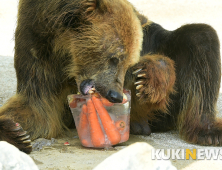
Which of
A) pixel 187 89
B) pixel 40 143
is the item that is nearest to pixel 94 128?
pixel 40 143

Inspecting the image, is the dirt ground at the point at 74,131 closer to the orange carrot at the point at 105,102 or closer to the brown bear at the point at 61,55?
the brown bear at the point at 61,55

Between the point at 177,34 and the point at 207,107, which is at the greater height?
the point at 177,34

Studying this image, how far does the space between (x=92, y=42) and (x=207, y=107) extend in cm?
152

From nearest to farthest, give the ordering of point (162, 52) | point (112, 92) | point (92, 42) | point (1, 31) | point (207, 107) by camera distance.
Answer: point (112, 92)
point (92, 42)
point (207, 107)
point (162, 52)
point (1, 31)

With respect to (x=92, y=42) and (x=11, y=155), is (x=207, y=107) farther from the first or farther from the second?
(x=11, y=155)

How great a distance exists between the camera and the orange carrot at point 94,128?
3.20 m

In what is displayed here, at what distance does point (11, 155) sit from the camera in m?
2.00

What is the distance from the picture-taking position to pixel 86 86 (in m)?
3.12

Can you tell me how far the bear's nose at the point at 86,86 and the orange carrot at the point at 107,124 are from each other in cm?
12

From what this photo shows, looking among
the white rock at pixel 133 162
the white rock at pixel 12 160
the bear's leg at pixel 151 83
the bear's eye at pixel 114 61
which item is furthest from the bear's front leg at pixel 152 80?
the white rock at pixel 12 160

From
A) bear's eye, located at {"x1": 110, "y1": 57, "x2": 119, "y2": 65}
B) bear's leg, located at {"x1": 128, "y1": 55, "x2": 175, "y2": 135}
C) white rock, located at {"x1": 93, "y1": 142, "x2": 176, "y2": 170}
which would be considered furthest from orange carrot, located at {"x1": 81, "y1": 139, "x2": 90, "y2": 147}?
white rock, located at {"x1": 93, "y1": 142, "x2": 176, "y2": 170}

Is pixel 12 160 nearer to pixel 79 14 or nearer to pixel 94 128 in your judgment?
pixel 94 128

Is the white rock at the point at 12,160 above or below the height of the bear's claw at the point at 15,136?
above

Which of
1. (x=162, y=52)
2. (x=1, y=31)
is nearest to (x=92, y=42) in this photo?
(x=162, y=52)
